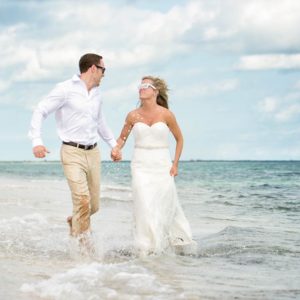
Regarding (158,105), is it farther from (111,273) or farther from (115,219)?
(115,219)

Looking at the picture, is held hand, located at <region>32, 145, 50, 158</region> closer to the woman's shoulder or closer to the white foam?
the white foam

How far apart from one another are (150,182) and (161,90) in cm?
120

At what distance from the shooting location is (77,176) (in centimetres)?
773

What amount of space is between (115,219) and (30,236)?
164 inches

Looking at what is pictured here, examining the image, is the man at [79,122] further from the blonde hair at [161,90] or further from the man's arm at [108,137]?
the blonde hair at [161,90]

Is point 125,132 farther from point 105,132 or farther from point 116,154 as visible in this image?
point 116,154

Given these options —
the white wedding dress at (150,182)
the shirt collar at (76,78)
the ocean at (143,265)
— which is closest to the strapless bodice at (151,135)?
the white wedding dress at (150,182)

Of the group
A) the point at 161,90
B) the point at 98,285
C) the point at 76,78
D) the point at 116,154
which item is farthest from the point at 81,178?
the point at 98,285

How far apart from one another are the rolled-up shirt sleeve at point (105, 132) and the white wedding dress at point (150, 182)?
0.30 meters

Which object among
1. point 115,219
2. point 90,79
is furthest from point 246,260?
point 115,219

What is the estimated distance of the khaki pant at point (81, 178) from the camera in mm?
7738

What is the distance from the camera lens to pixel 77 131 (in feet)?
25.4

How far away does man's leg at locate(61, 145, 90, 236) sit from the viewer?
773 cm

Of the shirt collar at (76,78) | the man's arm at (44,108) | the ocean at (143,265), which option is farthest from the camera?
the shirt collar at (76,78)
